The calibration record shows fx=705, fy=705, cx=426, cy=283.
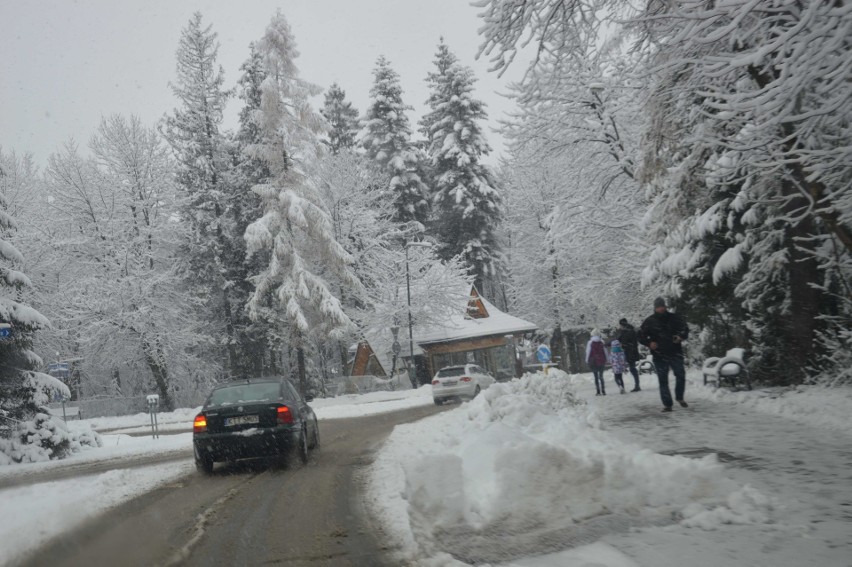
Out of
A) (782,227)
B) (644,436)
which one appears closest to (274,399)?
(644,436)

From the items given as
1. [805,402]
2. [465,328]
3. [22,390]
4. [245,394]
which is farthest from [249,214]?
[805,402]

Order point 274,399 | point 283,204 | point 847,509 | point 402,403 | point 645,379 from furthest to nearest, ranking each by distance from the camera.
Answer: point 283,204, point 402,403, point 645,379, point 274,399, point 847,509

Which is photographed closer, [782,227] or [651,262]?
[782,227]

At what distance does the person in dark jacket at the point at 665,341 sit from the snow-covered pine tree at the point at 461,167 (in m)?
37.7

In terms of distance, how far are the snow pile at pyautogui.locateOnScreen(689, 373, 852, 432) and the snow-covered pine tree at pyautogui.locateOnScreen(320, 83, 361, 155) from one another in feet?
146

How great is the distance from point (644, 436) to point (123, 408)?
3663 cm

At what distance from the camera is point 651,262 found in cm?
1816

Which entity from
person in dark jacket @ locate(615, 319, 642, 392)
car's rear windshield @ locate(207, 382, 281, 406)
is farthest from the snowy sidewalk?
car's rear windshield @ locate(207, 382, 281, 406)

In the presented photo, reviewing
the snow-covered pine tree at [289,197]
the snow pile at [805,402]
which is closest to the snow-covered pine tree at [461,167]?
the snow-covered pine tree at [289,197]

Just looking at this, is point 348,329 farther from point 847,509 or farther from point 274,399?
point 847,509

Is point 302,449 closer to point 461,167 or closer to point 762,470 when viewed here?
point 762,470

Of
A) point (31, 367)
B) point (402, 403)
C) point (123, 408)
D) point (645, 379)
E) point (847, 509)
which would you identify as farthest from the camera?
point (123, 408)

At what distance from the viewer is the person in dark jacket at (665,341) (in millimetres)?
11633

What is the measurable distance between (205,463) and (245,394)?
1.28 metres
